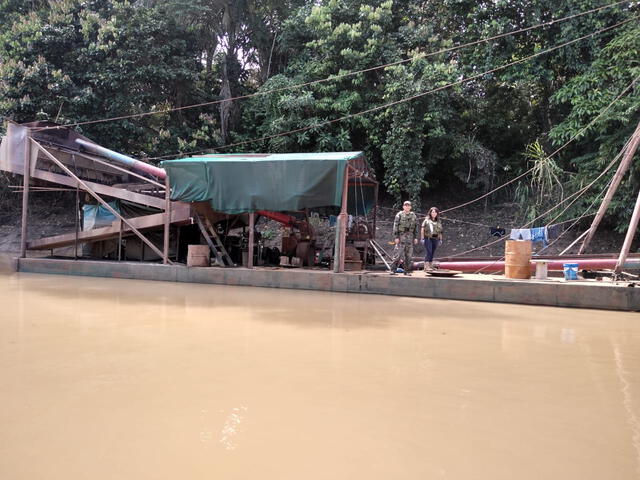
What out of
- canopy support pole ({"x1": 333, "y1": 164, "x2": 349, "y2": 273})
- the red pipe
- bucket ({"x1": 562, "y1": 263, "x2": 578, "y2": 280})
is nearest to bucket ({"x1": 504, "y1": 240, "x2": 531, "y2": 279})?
bucket ({"x1": 562, "y1": 263, "x2": 578, "y2": 280})

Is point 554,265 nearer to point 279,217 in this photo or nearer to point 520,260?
point 520,260

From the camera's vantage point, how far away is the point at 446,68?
16266 millimetres

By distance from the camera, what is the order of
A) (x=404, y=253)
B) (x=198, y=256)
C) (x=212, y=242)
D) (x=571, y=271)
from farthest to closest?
(x=212, y=242), (x=198, y=256), (x=404, y=253), (x=571, y=271)

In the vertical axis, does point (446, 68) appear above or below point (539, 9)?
below

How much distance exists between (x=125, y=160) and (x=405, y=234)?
844 centimetres

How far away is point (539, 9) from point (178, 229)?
533 inches

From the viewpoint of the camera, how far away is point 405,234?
→ 10.7m

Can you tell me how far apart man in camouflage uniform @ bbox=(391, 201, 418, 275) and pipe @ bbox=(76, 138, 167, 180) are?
22.0 ft

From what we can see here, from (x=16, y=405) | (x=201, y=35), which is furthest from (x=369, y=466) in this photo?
(x=201, y=35)

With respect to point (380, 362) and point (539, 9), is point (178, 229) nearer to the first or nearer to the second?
point (380, 362)

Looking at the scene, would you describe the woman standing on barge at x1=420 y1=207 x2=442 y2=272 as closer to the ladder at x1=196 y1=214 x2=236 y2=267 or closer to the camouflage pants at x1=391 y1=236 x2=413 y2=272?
the camouflage pants at x1=391 y1=236 x2=413 y2=272

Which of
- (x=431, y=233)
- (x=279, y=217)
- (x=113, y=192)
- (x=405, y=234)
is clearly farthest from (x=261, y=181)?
(x=113, y=192)

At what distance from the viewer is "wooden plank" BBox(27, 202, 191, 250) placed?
1254 cm

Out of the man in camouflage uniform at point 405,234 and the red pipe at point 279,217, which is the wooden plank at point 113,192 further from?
the man in camouflage uniform at point 405,234
